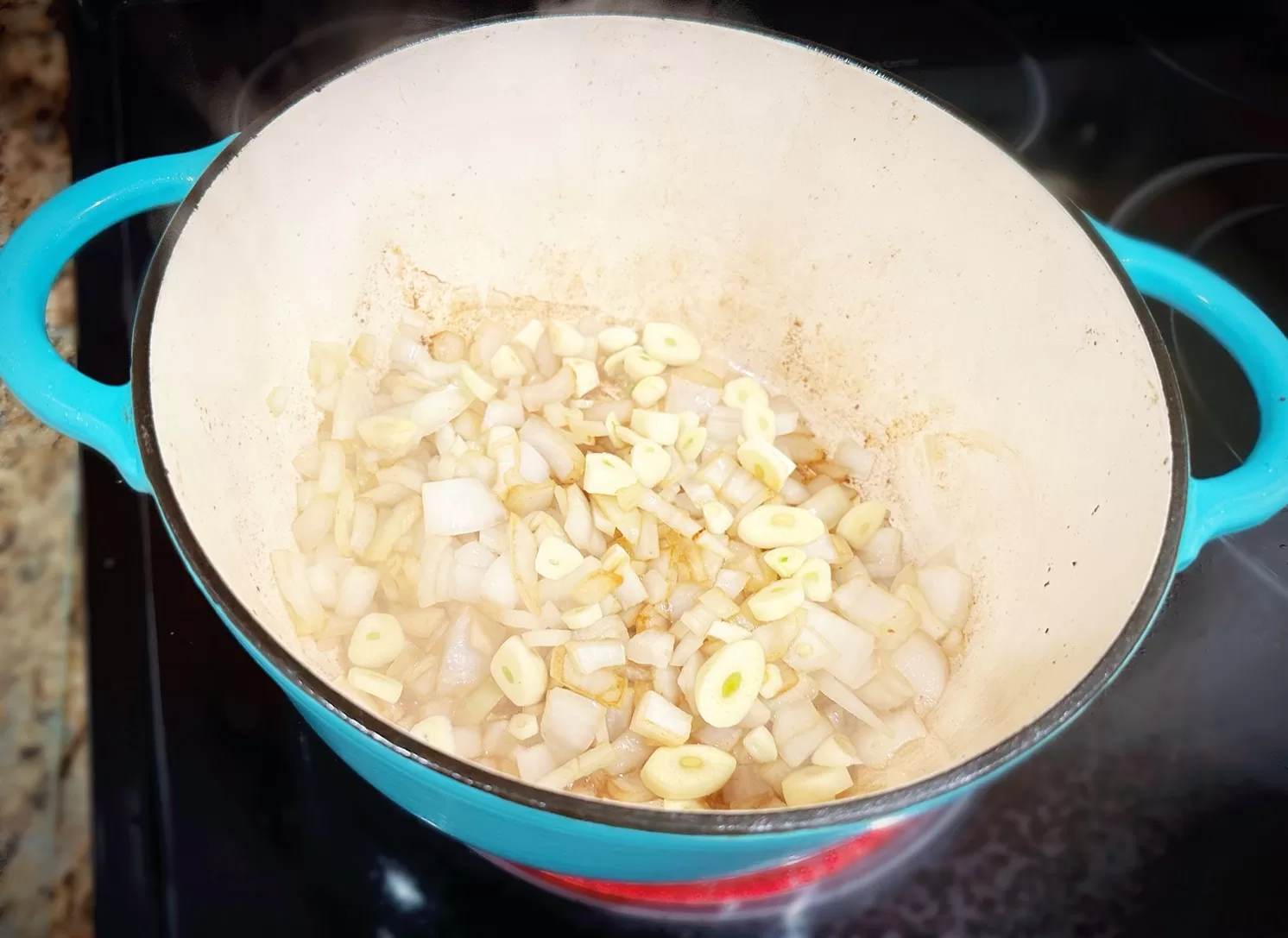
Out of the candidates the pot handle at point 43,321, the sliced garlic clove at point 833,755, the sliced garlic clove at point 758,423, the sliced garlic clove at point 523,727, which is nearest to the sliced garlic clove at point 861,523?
the sliced garlic clove at point 758,423

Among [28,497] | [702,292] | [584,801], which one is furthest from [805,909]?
[28,497]

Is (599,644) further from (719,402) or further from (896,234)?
(896,234)

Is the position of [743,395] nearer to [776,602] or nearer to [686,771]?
[776,602]

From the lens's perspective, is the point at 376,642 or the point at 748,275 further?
the point at 748,275

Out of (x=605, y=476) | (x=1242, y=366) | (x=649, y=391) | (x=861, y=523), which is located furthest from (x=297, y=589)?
(x=1242, y=366)

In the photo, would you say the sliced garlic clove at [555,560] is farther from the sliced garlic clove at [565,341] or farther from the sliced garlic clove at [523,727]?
the sliced garlic clove at [565,341]

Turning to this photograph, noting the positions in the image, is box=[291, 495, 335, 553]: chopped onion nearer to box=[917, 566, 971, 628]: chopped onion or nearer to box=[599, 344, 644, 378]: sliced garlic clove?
box=[599, 344, 644, 378]: sliced garlic clove

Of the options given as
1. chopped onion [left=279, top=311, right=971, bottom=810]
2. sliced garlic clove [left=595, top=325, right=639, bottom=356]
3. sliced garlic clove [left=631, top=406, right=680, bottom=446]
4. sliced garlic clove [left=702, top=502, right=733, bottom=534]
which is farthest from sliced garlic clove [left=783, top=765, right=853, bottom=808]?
sliced garlic clove [left=595, top=325, right=639, bottom=356]
